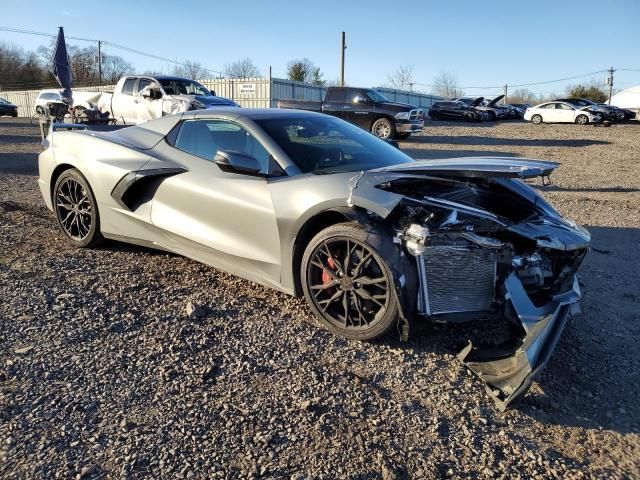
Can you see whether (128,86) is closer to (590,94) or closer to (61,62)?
(61,62)

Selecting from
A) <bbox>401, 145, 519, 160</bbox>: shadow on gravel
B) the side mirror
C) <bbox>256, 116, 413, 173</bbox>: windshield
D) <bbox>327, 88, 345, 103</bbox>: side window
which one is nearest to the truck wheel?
<bbox>327, 88, 345, 103</bbox>: side window

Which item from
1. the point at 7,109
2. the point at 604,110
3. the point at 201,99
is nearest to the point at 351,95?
the point at 201,99

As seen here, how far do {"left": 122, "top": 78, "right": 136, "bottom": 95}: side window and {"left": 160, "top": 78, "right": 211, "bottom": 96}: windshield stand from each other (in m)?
1.09

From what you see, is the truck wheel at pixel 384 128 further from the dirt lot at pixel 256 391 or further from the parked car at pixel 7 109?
the parked car at pixel 7 109

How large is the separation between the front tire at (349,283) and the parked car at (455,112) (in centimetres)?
3183

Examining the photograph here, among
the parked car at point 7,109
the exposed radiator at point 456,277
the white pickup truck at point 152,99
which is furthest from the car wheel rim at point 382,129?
the parked car at point 7,109

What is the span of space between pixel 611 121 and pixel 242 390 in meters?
33.4

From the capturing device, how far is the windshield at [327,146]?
3930 millimetres

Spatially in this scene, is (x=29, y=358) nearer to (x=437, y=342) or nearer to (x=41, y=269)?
(x=41, y=269)

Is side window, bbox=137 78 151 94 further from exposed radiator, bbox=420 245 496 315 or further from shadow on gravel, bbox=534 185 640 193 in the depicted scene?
exposed radiator, bbox=420 245 496 315

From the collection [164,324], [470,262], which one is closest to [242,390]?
[164,324]

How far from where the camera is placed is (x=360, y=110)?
58.9ft

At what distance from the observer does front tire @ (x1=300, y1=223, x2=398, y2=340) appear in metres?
3.21

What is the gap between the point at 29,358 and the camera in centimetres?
305
